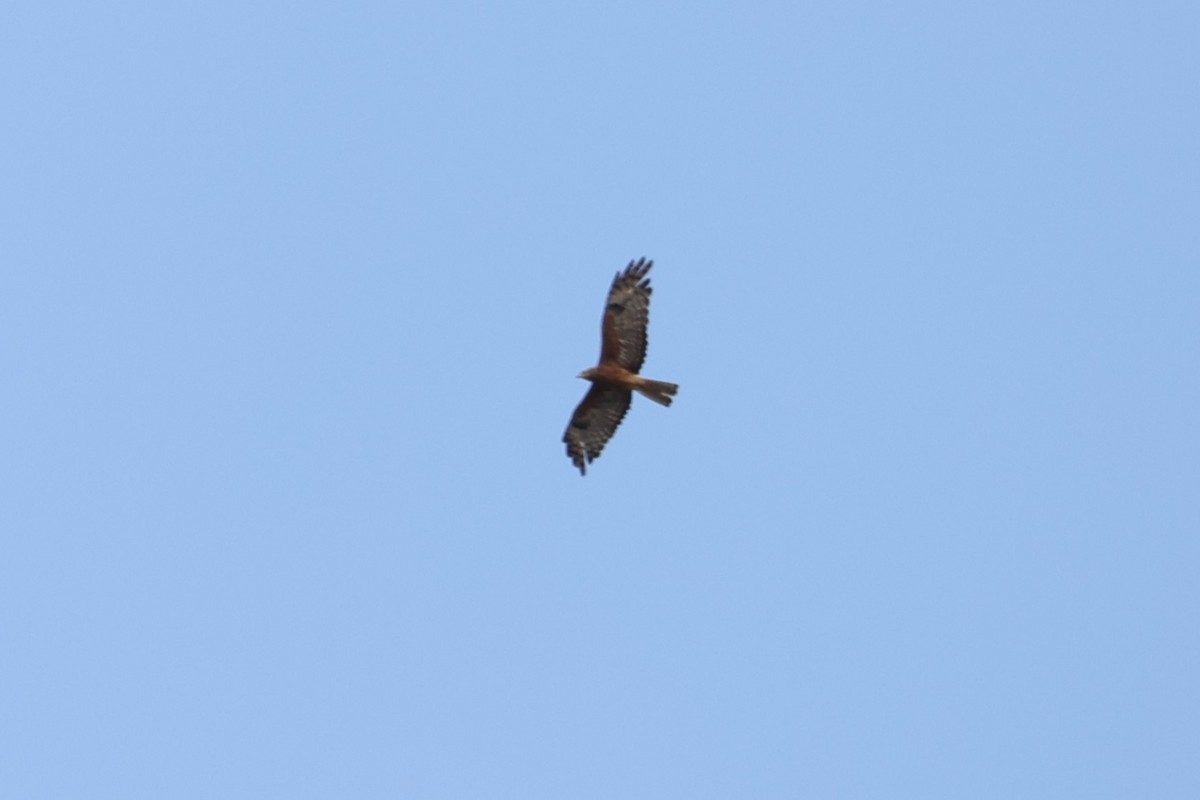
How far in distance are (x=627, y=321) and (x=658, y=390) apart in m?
1.56

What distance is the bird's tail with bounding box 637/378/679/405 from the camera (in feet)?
122

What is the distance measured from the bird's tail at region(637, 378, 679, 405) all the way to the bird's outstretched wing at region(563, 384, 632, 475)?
2.47 ft

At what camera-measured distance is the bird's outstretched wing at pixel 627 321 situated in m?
37.7

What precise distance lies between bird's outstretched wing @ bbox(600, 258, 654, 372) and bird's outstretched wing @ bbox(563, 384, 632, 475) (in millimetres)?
635

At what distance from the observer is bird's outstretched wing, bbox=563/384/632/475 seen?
3834 centimetres

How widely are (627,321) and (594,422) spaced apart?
229 cm

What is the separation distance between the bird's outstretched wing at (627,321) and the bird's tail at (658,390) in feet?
1.90

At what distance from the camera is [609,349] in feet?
124

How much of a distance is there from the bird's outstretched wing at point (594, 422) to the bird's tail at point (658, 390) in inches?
29.7

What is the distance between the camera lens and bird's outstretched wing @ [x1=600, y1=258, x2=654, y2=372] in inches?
1484

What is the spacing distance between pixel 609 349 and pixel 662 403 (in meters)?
1.50

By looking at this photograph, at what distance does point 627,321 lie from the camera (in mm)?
37812

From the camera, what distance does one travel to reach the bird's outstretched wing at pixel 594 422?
38344 mm

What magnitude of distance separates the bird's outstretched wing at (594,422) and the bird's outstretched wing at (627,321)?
0.64 metres
